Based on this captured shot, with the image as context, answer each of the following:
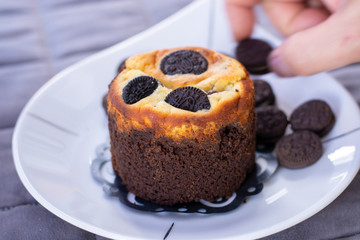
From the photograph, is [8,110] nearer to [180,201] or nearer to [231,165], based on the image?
[180,201]

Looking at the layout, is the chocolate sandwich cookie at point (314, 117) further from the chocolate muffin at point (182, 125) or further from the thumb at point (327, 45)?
the chocolate muffin at point (182, 125)

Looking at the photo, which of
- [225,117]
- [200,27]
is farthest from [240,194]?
[200,27]

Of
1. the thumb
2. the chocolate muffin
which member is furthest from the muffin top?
the thumb

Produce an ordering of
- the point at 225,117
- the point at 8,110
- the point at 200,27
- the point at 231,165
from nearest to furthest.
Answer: the point at 225,117, the point at 231,165, the point at 8,110, the point at 200,27

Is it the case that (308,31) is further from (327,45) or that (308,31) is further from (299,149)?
(299,149)

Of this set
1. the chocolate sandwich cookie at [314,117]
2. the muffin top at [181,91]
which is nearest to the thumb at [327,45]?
the chocolate sandwich cookie at [314,117]

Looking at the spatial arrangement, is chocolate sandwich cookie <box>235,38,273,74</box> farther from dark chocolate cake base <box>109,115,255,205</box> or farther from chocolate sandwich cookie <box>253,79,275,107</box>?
dark chocolate cake base <box>109,115,255,205</box>
